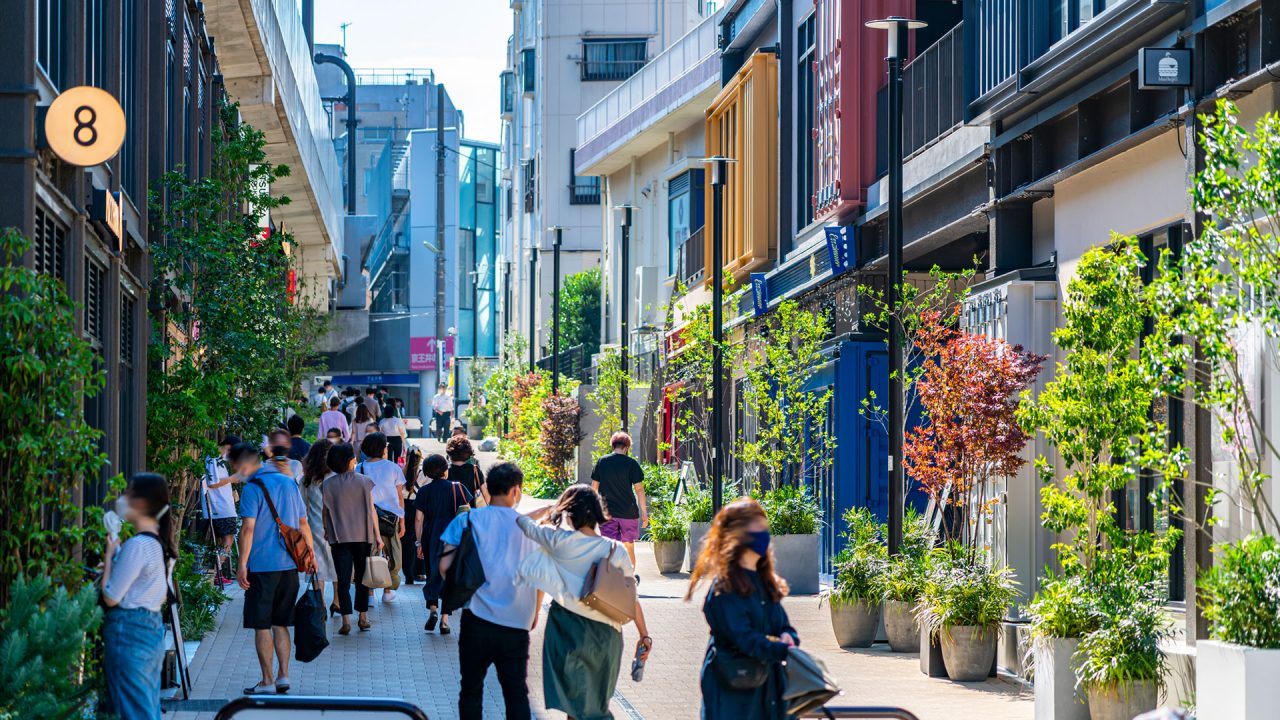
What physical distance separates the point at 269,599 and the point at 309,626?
1.42 ft

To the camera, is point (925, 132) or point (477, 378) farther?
point (477, 378)

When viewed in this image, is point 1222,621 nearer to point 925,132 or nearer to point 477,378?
A: point 925,132

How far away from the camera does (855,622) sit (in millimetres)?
16234

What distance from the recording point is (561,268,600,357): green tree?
223 ft

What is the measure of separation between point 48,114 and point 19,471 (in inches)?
118

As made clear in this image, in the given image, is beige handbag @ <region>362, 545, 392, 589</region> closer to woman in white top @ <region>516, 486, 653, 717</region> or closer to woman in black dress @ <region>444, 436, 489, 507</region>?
woman in black dress @ <region>444, 436, 489, 507</region>

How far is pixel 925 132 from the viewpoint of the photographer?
20.6 meters

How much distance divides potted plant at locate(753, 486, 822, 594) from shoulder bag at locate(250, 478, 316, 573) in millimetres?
9786

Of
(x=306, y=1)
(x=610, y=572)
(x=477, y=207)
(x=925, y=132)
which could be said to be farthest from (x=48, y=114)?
(x=477, y=207)

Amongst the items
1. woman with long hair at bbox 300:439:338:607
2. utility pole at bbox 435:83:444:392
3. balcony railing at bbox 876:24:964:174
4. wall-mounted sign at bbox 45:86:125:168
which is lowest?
woman with long hair at bbox 300:439:338:607

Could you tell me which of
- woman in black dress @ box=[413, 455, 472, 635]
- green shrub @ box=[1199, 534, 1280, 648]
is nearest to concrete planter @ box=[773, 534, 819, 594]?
woman in black dress @ box=[413, 455, 472, 635]

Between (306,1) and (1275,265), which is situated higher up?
(306,1)

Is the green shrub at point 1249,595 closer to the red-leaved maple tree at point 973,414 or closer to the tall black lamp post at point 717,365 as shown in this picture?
the red-leaved maple tree at point 973,414

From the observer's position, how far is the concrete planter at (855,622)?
637 inches
